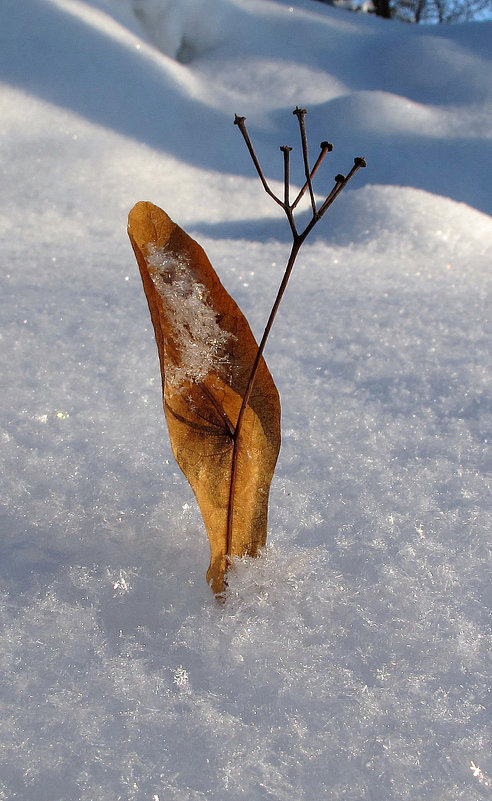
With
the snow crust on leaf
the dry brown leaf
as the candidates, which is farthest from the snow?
the snow crust on leaf

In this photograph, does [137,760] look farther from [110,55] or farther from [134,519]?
[110,55]

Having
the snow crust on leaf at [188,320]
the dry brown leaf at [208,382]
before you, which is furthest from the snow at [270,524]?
the snow crust on leaf at [188,320]

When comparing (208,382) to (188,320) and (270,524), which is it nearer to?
(188,320)

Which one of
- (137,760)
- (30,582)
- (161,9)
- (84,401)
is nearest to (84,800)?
(137,760)

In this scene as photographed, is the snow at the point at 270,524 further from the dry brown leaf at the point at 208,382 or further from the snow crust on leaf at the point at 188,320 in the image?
the snow crust on leaf at the point at 188,320
